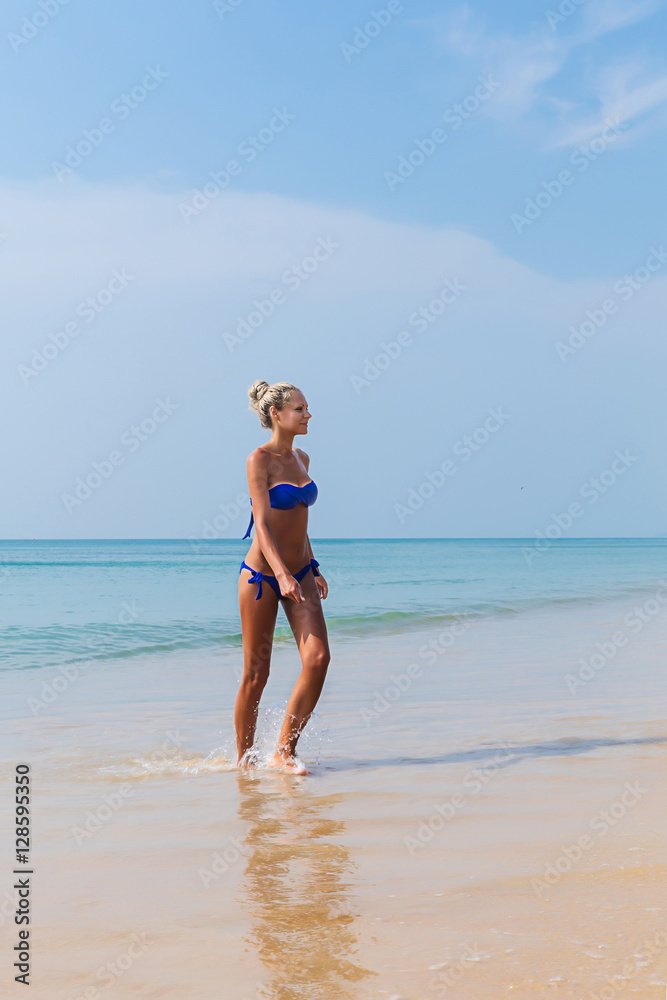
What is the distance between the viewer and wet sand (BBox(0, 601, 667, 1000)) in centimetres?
215

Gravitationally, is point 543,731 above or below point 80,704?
below

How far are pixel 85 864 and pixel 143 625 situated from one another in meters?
9.69

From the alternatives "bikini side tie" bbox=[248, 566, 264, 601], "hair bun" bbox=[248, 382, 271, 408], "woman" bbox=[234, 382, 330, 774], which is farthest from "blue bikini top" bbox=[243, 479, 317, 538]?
"hair bun" bbox=[248, 382, 271, 408]

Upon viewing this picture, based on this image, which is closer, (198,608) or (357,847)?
(357,847)

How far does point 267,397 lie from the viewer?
15.9ft

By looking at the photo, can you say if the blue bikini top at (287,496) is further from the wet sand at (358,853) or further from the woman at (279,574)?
the wet sand at (358,853)

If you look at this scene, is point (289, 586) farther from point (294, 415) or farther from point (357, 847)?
point (357, 847)

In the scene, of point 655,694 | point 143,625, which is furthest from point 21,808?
point 143,625

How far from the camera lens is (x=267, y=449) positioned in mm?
4816

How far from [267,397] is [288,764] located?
201 cm

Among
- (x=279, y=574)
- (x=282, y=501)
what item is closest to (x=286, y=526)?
(x=282, y=501)

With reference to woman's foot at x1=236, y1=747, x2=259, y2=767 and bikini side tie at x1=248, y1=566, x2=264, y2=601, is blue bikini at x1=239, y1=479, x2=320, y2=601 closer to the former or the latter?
bikini side tie at x1=248, y1=566, x2=264, y2=601

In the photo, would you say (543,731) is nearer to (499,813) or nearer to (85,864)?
(499,813)

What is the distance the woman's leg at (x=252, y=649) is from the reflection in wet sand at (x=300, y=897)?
844 mm
